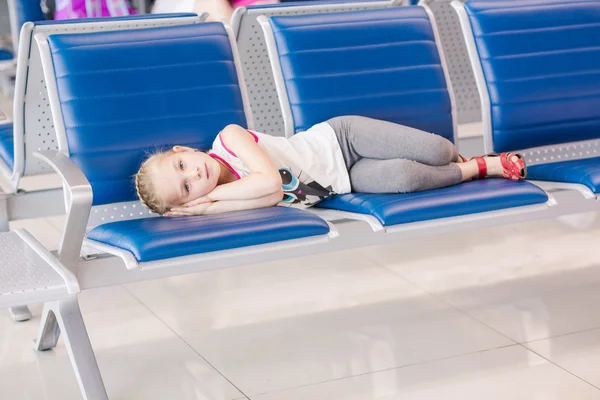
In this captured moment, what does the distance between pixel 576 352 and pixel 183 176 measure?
45.5 inches

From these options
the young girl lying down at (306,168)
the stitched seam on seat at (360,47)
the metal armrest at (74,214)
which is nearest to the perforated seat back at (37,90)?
the stitched seam on seat at (360,47)

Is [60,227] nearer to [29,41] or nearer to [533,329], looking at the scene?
[29,41]

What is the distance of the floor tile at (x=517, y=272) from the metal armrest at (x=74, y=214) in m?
1.23

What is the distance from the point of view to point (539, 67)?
295 cm

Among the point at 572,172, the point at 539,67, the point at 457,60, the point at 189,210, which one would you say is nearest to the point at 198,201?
the point at 189,210

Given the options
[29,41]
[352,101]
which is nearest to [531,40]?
[352,101]

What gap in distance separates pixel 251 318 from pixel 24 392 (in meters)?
0.72

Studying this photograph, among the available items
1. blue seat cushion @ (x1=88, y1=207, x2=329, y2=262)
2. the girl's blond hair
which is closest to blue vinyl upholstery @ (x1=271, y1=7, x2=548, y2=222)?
blue seat cushion @ (x1=88, y1=207, x2=329, y2=262)

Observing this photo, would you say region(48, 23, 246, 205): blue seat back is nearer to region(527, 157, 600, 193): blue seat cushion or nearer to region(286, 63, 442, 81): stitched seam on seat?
region(286, 63, 442, 81): stitched seam on seat

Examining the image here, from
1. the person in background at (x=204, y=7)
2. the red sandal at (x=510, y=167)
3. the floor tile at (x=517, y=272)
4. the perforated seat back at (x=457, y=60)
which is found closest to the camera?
the red sandal at (x=510, y=167)

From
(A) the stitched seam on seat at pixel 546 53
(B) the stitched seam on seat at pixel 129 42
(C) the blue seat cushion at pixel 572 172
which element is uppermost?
(B) the stitched seam on seat at pixel 129 42

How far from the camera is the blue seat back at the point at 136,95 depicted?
2.46m

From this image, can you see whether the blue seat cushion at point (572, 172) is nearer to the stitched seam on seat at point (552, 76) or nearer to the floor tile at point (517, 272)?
the stitched seam on seat at point (552, 76)

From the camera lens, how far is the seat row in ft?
7.13
